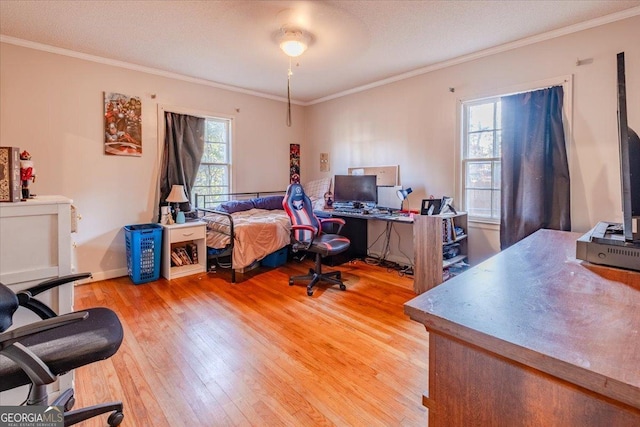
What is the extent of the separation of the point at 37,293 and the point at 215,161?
10.8 ft

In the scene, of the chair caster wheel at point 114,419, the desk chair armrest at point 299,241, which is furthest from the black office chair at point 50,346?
the desk chair armrest at point 299,241

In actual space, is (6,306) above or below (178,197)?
below

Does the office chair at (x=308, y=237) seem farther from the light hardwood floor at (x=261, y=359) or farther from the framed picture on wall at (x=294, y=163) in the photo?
the framed picture on wall at (x=294, y=163)

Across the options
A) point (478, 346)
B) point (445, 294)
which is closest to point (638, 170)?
point (445, 294)

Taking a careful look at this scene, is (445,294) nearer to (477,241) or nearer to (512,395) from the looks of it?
(512,395)

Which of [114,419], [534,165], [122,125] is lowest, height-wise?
[114,419]

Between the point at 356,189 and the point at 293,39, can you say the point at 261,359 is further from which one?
the point at 356,189

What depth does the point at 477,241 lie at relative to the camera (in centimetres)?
362

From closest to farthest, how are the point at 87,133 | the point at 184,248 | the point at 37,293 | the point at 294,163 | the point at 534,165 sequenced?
1. the point at 37,293
2. the point at 534,165
3. the point at 87,133
4. the point at 184,248
5. the point at 294,163

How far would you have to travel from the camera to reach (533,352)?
0.60 metres

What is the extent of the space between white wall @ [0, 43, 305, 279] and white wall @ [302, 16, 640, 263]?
197 centimetres

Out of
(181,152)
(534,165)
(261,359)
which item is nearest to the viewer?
(261,359)

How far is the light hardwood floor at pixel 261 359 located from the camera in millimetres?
1617

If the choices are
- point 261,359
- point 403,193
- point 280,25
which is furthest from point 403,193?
point 261,359
